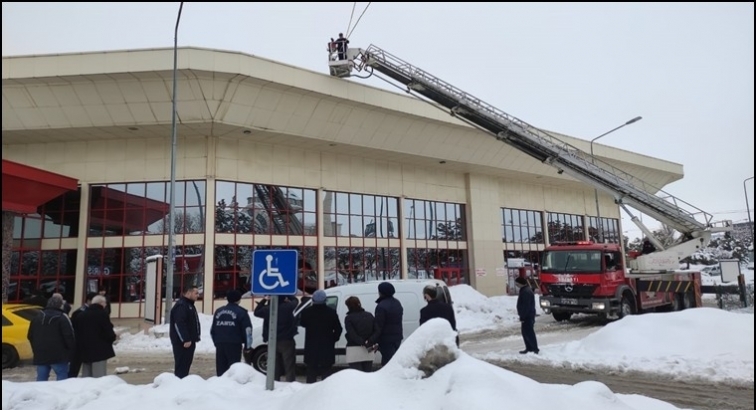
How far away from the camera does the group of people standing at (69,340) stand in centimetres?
757

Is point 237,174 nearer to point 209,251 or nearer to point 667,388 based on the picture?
point 209,251

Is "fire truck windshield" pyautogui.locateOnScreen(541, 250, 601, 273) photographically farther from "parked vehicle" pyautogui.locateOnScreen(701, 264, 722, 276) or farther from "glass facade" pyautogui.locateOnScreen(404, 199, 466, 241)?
"parked vehicle" pyautogui.locateOnScreen(701, 264, 722, 276)

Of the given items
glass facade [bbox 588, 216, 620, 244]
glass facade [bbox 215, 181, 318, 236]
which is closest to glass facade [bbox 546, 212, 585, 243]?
glass facade [bbox 588, 216, 620, 244]

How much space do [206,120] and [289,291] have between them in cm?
1654

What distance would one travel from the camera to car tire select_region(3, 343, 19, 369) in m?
11.3

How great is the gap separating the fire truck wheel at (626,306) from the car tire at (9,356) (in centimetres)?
1717

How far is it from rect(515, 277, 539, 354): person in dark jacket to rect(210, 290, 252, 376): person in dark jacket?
598cm

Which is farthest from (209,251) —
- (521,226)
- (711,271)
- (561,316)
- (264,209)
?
(711,271)

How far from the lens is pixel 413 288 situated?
10.2 metres

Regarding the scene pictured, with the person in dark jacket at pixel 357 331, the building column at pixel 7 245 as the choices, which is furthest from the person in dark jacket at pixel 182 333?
the building column at pixel 7 245

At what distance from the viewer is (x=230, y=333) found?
7.62 m

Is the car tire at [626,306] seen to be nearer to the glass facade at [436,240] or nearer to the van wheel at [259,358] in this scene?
the van wheel at [259,358]

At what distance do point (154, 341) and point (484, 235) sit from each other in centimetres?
2139

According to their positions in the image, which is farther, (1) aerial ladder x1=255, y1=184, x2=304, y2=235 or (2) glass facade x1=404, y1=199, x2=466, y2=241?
(2) glass facade x1=404, y1=199, x2=466, y2=241
